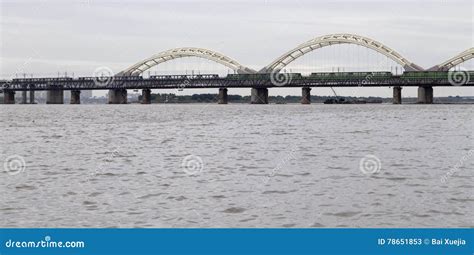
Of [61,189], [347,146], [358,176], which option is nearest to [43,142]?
[347,146]

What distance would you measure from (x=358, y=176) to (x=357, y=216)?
615cm

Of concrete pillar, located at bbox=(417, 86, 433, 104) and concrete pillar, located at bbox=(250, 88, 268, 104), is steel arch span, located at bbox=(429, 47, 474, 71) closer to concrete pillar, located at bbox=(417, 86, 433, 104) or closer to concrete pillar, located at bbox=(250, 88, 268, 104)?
concrete pillar, located at bbox=(417, 86, 433, 104)

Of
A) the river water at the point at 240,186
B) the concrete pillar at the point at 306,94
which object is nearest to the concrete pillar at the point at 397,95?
the concrete pillar at the point at 306,94

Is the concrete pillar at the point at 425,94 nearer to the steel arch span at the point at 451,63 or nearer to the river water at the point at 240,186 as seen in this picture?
the steel arch span at the point at 451,63

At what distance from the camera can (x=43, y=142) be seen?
3631 centimetres
